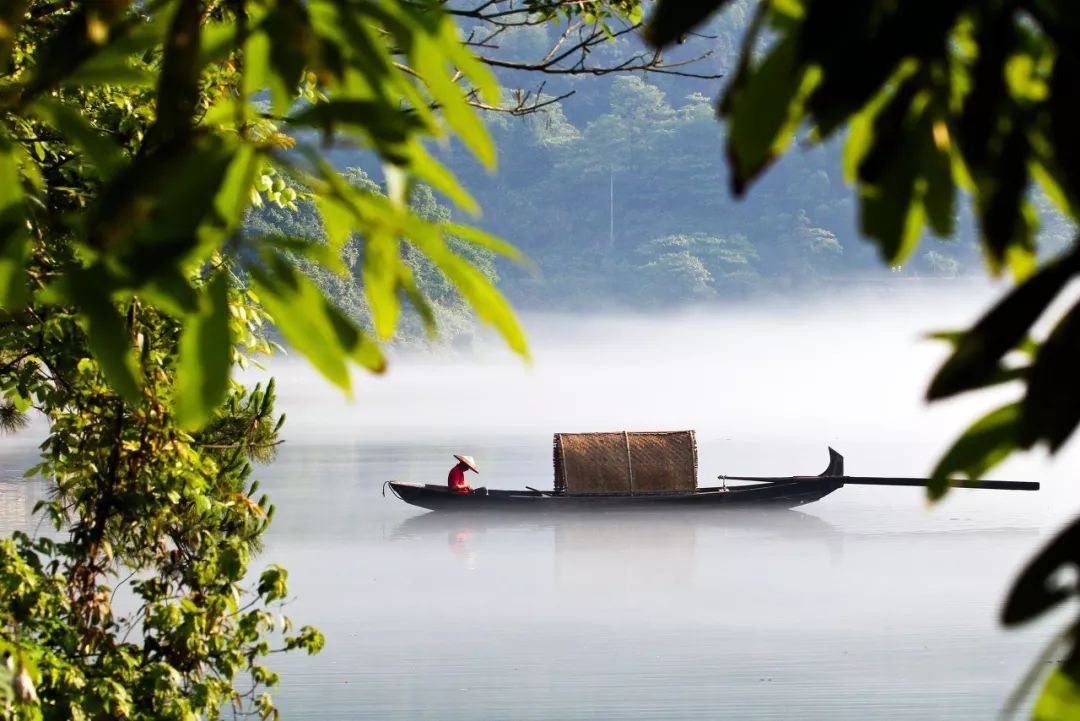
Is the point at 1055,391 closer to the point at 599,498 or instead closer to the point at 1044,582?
the point at 1044,582

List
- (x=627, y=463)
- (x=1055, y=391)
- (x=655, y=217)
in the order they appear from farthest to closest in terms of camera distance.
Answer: (x=655, y=217) → (x=627, y=463) → (x=1055, y=391)

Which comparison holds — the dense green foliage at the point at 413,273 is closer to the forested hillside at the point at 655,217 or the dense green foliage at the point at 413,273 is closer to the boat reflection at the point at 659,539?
the forested hillside at the point at 655,217

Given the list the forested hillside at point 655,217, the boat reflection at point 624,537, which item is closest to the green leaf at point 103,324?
the boat reflection at point 624,537

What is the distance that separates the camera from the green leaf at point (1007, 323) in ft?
1.59

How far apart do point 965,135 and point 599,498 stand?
15868mm

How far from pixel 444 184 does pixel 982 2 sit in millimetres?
241

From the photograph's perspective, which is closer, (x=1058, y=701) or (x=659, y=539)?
(x=1058, y=701)

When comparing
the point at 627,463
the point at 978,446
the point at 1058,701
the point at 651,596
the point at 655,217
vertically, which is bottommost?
the point at 1058,701

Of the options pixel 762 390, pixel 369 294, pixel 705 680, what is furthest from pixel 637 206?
pixel 369 294

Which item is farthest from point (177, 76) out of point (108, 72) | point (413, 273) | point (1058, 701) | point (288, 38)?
point (413, 273)

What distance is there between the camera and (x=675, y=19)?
1.64ft

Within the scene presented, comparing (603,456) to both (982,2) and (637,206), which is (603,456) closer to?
(982,2)

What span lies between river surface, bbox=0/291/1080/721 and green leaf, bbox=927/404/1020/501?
0.02 meters

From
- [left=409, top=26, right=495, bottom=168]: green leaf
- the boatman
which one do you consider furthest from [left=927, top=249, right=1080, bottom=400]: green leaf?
the boatman
